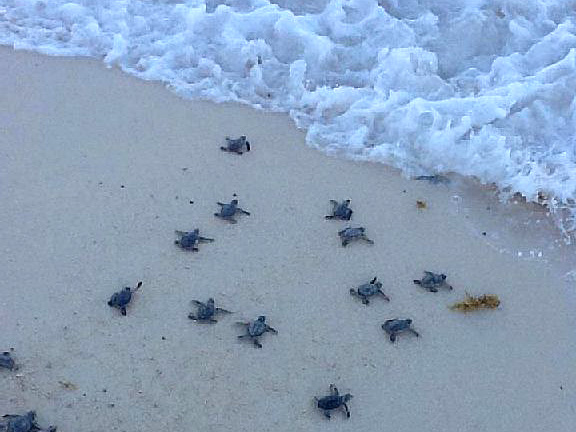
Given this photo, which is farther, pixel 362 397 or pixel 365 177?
pixel 365 177

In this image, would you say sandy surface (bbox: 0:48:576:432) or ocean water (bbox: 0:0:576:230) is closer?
sandy surface (bbox: 0:48:576:432)

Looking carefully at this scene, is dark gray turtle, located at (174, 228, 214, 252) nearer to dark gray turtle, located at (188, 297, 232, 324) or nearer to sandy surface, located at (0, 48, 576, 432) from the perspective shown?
sandy surface, located at (0, 48, 576, 432)

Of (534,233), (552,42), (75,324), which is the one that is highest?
(552,42)

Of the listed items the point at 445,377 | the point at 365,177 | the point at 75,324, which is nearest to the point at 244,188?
the point at 365,177

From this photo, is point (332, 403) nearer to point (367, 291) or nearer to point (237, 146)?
point (367, 291)

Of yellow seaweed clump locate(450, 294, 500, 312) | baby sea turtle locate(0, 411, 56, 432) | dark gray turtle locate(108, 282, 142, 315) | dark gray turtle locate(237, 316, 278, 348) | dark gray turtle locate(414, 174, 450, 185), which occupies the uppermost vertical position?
dark gray turtle locate(414, 174, 450, 185)

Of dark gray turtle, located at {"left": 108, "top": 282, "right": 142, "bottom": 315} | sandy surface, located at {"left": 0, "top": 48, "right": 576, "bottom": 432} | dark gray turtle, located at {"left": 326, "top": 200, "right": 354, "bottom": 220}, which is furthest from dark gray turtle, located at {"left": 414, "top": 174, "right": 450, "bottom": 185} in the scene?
dark gray turtle, located at {"left": 108, "top": 282, "right": 142, "bottom": 315}

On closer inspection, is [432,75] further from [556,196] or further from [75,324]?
[75,324]
